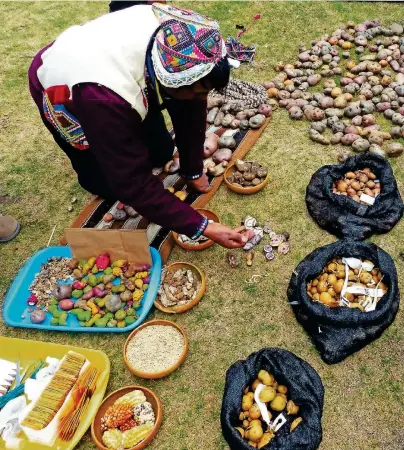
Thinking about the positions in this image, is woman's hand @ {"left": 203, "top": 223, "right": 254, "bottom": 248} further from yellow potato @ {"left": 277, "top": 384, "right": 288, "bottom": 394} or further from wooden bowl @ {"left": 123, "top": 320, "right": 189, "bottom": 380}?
yellow potato @ {"left": 277, "top": 384, "right": 288, "bottom": 394}

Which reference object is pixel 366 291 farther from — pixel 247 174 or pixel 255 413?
pixel 247 174

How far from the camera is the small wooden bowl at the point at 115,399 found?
237 cm

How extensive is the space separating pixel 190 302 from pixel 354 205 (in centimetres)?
135

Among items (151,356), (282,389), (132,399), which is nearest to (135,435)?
(132,399)

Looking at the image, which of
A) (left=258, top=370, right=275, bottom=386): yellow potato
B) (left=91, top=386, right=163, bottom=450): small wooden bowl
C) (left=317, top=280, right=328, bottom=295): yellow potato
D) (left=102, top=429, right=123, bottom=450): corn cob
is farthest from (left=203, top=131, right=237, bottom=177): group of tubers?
(left=102, top=429, right=123, bottom=450): corn cob

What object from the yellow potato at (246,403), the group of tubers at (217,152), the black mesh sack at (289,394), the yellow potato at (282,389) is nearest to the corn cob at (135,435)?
the black mesh sack at (289,394)

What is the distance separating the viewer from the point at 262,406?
93.8 inches

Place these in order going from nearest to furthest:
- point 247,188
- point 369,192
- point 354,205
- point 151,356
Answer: point 151,356, point 354,205, point 369,192, point 247,188

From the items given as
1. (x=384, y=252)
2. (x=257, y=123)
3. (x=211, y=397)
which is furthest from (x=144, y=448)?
(x=257, y=123)

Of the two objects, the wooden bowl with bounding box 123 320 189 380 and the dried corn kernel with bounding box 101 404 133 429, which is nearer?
the dried corn kernel with bounding box 101 404 133 429

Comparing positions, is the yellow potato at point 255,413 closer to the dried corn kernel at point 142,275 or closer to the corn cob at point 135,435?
the corn cob at point 135,435

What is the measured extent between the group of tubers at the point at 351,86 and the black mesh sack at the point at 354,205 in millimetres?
265

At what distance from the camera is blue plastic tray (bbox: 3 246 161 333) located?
292 centimetres

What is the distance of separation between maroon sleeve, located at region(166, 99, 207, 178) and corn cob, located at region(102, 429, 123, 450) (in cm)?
193
